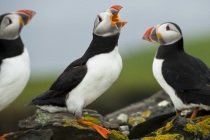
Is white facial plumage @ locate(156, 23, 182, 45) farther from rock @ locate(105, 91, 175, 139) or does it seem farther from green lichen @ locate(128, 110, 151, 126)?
green lichen @ locate(128, 110, 151, 126)

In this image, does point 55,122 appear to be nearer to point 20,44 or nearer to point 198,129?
point 20,44

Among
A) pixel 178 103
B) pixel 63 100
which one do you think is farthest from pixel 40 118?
→ pixel 178 103

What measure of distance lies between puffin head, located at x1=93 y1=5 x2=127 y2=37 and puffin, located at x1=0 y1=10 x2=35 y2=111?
1280mm

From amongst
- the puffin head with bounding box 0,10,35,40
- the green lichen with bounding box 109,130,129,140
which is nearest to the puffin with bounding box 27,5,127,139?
the green lichen with bounding box 109,130,129,140

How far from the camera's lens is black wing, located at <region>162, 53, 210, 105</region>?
409 inches

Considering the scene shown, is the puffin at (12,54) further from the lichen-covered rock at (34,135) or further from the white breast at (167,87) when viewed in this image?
the white breast at (167,87)

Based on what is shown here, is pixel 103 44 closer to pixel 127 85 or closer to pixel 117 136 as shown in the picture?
pixel 117 136

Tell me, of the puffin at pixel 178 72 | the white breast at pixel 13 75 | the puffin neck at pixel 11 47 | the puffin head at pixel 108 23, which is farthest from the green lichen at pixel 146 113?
the puffin neck at pixel 11 47

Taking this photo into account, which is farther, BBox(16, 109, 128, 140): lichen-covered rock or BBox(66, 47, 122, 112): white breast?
BBox(66, 47, 122, 112): white breast

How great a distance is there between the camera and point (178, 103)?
1064 cm

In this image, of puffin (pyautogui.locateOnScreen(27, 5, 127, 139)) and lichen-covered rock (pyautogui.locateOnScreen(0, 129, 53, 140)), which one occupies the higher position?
puffin (pyautogui.locateOnScreen(27, 5, 127, 139))

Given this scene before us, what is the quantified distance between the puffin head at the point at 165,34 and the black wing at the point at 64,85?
1.52 m

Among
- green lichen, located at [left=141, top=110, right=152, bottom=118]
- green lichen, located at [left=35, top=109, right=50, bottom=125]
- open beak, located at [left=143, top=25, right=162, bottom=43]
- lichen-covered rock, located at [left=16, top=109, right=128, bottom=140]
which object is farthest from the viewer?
green lichen, located at [left=141, top=110, right=152, bottom=118]

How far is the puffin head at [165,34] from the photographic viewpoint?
10.9 metres
